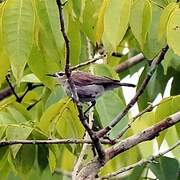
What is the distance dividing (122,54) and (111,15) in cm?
124

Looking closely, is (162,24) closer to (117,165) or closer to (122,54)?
(117,165)

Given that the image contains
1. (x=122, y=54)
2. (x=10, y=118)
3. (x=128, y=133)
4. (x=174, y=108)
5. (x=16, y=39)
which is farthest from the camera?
(x=122, y=54)

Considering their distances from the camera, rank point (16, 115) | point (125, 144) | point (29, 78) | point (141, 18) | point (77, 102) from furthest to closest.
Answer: point (29, 78)
point (16, 115)
point (141, 18)
point (125, 144)
point (77, 102)

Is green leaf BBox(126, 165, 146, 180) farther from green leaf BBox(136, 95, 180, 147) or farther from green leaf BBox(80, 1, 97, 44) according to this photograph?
green leaf BBox(80, 1, 97, 44)

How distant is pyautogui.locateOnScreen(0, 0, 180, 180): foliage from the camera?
1739 mm

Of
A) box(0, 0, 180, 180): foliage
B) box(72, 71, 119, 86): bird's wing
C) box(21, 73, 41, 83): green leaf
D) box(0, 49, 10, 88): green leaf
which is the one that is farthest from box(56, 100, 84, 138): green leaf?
box(21, 73, 41, 83): green leaf

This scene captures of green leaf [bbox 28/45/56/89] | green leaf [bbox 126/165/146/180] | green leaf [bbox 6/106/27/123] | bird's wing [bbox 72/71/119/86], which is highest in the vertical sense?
green leaf [bbox 28/45/56/89]

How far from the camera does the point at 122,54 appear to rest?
298 centimetres

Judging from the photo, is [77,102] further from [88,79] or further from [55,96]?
[55,96]

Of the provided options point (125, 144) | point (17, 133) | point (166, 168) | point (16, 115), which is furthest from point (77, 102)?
point (16, 115)

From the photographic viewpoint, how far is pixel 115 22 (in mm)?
1728

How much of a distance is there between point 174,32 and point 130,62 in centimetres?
104

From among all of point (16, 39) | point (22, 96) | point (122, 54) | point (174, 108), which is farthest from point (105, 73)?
point (122, 54)

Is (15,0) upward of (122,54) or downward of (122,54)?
upward
